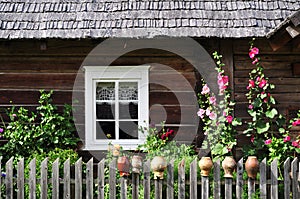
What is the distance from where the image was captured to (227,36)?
7.64 metres

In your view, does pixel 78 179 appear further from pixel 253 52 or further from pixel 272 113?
pixel 253 52

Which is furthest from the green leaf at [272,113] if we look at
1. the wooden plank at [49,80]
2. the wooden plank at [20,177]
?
the wooden plank at [20,177]

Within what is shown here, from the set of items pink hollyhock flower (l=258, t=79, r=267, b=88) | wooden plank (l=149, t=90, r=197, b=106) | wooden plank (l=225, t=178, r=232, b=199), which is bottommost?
wooden plank (l=225, t=178, r=232, b=199)

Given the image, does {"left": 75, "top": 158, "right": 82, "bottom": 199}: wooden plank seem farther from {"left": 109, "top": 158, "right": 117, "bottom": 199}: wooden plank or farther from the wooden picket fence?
{"left": 109, "top": 158, "right": 117, "bottom": 199}: wooden plank

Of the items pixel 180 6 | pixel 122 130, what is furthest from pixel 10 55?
pixel 180 6

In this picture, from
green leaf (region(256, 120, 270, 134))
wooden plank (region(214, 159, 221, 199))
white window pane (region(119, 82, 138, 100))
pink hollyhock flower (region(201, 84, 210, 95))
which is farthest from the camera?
white window pane (region(119, 82, 138, 100))

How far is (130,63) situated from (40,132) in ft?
5.97

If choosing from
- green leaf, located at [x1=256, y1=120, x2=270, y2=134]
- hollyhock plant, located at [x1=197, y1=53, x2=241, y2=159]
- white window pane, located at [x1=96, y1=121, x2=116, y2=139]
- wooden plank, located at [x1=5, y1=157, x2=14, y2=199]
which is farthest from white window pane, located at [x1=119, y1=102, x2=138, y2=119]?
wooden plank, located at [x1=5, y1=157, x2=14, y2=199]

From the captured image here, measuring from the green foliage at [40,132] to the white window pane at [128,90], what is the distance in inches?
35.6

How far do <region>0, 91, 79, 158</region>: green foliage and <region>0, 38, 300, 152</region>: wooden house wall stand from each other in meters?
0.27

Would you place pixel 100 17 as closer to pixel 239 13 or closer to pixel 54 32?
pixel 54 32

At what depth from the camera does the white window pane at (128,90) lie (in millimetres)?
8438

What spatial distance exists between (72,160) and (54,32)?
1977mm

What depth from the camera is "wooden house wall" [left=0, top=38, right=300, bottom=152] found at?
816cm
